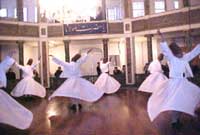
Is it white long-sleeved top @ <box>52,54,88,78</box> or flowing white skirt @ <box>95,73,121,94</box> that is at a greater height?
white long-sleeved top @ <box>52,54,88,78</box>

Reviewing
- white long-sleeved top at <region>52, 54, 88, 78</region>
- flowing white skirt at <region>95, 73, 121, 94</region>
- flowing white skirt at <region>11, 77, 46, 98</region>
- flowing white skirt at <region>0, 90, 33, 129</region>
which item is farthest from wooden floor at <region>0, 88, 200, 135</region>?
flowing white skirt at <region>95, 73, 121, 94</region>

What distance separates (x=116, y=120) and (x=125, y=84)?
1214 cm

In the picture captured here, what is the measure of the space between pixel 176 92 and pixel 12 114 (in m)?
3.00

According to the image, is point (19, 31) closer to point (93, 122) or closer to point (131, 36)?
point (131, 36)

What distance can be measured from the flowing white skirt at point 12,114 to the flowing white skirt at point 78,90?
2.76m

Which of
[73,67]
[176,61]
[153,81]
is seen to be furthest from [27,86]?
[176,61]

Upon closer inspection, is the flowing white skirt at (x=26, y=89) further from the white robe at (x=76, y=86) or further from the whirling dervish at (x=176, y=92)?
the whirling dervish at (x=176, y=92)

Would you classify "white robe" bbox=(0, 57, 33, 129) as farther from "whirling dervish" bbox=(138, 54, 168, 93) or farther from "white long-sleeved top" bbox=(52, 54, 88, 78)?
"whirling dervish" bbox=(138, 54, 168, 93)

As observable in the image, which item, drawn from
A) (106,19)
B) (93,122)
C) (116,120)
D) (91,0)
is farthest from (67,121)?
(106,19)

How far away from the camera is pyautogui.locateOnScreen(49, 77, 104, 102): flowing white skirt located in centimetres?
905

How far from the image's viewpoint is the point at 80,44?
2373cm

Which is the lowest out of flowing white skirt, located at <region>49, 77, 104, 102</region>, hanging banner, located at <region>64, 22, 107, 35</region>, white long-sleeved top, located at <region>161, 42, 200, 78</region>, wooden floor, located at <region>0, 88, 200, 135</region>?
wooden floor, located at <region>0, 88, 200, 135</region>

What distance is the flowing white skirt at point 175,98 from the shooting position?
570 centimetres

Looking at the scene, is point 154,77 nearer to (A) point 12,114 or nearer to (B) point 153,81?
(B) point 153,81
